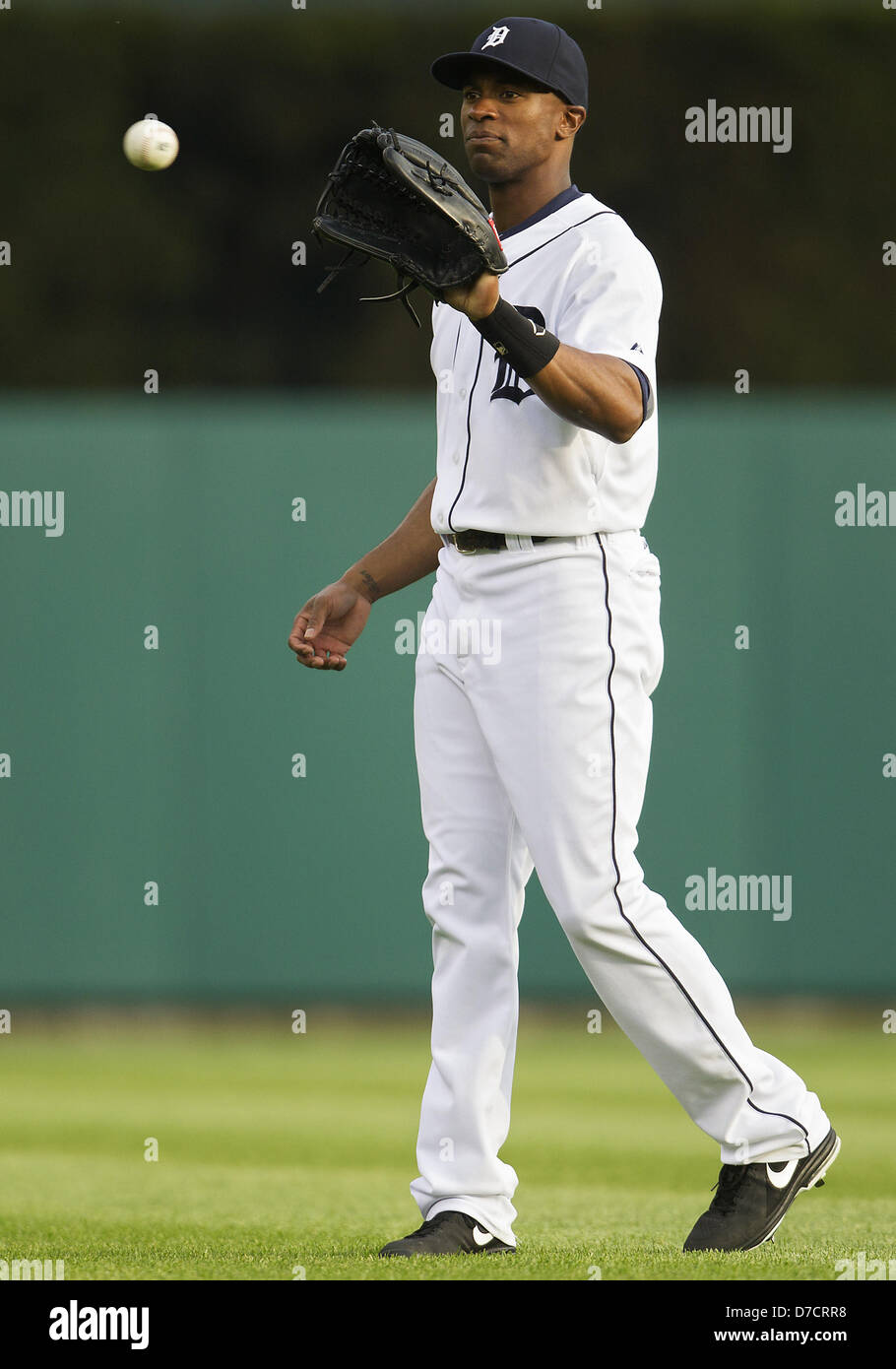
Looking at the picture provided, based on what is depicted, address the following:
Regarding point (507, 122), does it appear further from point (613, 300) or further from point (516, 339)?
point (516, 339)

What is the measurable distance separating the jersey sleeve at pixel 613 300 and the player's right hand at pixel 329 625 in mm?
835

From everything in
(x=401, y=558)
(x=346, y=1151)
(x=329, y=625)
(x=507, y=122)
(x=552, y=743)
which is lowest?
(x=346, y=1151)

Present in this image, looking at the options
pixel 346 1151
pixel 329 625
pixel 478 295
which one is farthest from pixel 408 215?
pixel 346 1151

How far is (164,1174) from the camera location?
5160 millimetres

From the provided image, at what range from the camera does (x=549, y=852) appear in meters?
3.57

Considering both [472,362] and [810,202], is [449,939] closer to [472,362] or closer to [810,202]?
[472,362]

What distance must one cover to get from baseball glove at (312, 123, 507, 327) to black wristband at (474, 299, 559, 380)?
0.08 meters

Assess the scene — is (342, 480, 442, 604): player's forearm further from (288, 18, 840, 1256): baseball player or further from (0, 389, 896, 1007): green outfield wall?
(0, 389, 896, 1007): green outfield wall

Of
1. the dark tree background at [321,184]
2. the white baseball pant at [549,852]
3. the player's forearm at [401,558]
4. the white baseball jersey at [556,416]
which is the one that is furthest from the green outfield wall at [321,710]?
the white baseball jersey at [556,416]

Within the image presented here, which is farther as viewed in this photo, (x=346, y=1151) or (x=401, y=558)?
(x=346, y=1151)

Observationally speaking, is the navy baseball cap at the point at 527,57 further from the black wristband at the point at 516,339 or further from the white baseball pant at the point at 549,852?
the white baseball pant at the point at 549,852

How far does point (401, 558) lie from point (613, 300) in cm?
84
